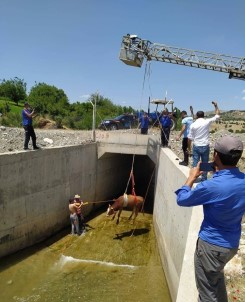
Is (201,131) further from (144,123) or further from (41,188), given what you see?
(144,123)

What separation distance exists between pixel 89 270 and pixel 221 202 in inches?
373

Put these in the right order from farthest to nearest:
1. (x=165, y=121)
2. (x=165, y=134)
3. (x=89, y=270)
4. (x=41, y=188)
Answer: (x=165, y=134)
(x=165, y=121)
(x=41, y=188)
(x=89, y=270)

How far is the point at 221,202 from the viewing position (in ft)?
9.21

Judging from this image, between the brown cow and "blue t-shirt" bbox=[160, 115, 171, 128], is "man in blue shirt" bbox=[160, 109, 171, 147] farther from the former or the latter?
the brown cow

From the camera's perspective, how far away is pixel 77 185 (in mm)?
16188

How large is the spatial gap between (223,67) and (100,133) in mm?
8238

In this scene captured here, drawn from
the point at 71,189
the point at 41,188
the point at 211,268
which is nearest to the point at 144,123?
the point at 71,189

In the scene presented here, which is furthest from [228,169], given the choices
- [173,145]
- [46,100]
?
[46,100]

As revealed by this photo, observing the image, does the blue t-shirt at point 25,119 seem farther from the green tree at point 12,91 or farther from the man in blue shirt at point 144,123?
the green tree at point 12,91

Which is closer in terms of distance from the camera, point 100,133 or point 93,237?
point 93,237

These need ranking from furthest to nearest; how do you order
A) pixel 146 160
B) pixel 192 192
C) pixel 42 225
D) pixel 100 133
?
pixel 146 160
pixel 100 133
pixel 42 225
pixel 192 192

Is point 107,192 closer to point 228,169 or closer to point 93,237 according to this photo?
point 93,237

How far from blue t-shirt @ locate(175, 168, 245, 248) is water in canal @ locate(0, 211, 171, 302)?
7.33 meters

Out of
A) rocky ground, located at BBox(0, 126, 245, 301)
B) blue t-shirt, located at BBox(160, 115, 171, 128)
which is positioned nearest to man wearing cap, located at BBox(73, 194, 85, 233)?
rocky ground, located at BBox(0, 126, 245, 301)
